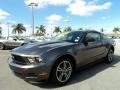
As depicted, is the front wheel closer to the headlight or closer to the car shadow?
the car shadow

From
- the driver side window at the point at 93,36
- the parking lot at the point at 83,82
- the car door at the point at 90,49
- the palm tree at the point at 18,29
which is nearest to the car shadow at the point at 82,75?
the parking lot at the point at 83,82

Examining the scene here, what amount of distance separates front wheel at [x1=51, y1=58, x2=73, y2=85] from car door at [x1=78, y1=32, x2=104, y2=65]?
0.51 metres

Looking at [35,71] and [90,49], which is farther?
[90,49]

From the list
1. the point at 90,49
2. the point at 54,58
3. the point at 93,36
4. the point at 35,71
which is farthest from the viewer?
the point at 93,36

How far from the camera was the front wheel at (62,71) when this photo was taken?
14.5 feet

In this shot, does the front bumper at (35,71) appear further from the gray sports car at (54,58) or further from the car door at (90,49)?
the car door at (90,49)

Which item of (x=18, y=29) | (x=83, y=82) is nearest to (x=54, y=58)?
(x=83, y=82)

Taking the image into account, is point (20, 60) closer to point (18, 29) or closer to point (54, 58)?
point (54, 58)

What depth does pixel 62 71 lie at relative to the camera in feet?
15.3

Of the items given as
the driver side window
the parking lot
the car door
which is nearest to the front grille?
the parking lot

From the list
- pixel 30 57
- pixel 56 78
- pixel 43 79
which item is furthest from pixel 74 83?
pixel 30 57

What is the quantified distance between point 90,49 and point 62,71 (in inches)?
56.9

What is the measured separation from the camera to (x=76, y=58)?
500cm

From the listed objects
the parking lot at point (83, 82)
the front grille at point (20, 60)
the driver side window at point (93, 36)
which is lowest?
the parking lot at point (83, 82)
